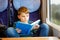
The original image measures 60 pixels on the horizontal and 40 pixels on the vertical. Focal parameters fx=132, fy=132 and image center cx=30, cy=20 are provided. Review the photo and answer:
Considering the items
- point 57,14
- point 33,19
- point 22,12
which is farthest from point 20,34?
point 57,14

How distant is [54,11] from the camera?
8.66ft

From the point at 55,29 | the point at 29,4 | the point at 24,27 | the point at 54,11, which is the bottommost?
the point at 55,29

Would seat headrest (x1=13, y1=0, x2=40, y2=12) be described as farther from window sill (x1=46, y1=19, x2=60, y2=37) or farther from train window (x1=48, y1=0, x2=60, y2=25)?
window sill (x1=46, y1=19, x2=60, y2=37)

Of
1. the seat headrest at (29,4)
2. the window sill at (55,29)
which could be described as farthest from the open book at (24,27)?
the seat headrest at (29,4)

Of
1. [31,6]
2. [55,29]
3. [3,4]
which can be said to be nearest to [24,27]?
[55,29]

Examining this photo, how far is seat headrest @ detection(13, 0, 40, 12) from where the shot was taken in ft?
8.96

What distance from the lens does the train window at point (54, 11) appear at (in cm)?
242

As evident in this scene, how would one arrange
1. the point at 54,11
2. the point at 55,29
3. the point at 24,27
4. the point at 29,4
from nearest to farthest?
→ the point at 24,27
the point at 55,29
the point at 54,11
the point at 29,4

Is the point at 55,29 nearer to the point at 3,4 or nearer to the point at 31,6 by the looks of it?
the point at 31,6

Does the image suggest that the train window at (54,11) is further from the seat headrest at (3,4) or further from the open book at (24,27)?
the seat headrest at (3,4)

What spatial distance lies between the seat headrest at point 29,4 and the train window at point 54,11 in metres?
0.27

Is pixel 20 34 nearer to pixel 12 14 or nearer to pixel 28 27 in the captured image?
pixel 28 27

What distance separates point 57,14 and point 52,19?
0.24m

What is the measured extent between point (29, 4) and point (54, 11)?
0.53m
